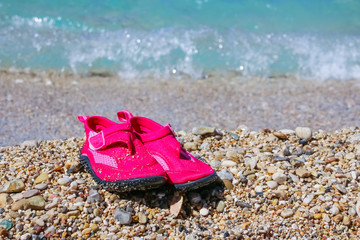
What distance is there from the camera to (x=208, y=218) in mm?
2291

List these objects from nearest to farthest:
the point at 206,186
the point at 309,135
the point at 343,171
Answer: the point at 206,186 < the point at 343,171 < the point at 309,135

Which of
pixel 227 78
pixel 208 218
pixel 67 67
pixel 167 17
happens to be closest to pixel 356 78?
pixel 227 78

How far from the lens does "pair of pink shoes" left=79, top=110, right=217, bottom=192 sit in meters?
2.20

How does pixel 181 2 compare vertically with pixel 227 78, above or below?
above

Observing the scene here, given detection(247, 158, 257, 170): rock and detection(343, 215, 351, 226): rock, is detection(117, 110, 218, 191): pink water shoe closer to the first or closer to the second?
detection(247, 158, 257, 170): rock

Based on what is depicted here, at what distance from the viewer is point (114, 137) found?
7.61 feet

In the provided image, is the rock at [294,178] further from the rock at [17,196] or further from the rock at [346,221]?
the rock at [17,196]

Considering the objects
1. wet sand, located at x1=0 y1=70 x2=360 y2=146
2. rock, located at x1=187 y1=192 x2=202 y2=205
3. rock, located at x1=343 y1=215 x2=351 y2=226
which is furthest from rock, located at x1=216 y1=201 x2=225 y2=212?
wet sand, located at x1=0 y1=70 x2=360 y2=146

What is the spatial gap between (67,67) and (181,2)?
10.9ft

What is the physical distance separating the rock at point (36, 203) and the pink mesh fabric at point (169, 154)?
2.17ft

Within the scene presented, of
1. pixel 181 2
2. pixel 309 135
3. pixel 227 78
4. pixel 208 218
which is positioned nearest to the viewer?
pixel 208 218

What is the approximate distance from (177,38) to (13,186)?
4.77 metres

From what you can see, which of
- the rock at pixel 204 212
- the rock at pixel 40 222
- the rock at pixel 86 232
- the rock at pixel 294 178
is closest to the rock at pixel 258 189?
the rock at pixel 294 178

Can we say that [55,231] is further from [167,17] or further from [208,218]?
[167,17]
